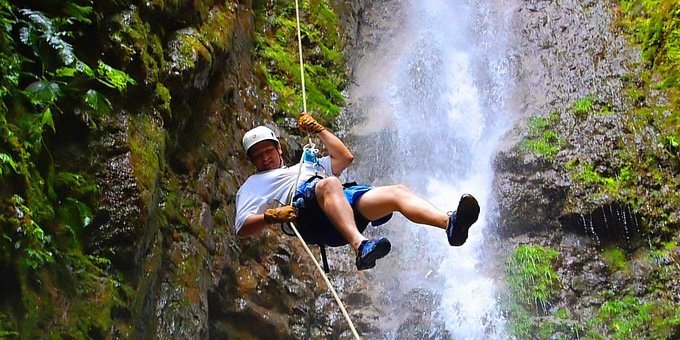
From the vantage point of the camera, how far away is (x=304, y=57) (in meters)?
11.9

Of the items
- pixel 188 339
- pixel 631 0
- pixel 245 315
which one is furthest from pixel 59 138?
pixel 631 0

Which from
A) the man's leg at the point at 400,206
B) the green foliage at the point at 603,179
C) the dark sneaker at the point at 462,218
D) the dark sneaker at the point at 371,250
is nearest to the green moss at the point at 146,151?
the man's leg at the point at 400,206

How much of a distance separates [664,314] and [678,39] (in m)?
4.57

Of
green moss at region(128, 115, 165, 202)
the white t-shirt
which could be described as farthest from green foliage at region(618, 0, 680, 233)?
green moss at region(128, 115, 165, 202)

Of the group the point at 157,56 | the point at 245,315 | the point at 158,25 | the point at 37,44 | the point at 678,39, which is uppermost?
the point at 678,39

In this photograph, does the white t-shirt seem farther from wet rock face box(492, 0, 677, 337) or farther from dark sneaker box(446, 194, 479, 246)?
wet rock face box(492, 0, 677, 337)

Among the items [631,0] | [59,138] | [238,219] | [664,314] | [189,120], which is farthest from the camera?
[631,0]

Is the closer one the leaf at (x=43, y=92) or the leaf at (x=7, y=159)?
the leaf at (x=7, y=159)

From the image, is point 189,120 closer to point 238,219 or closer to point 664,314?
point 238,219

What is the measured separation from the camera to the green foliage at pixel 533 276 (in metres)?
8.45

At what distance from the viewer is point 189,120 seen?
6676mm

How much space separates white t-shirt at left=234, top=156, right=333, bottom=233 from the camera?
4.71 metres

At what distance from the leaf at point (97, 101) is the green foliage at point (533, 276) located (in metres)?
5.99

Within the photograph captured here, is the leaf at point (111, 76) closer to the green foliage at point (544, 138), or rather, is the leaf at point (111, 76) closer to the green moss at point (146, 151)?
the green moss at point (146, 151)
